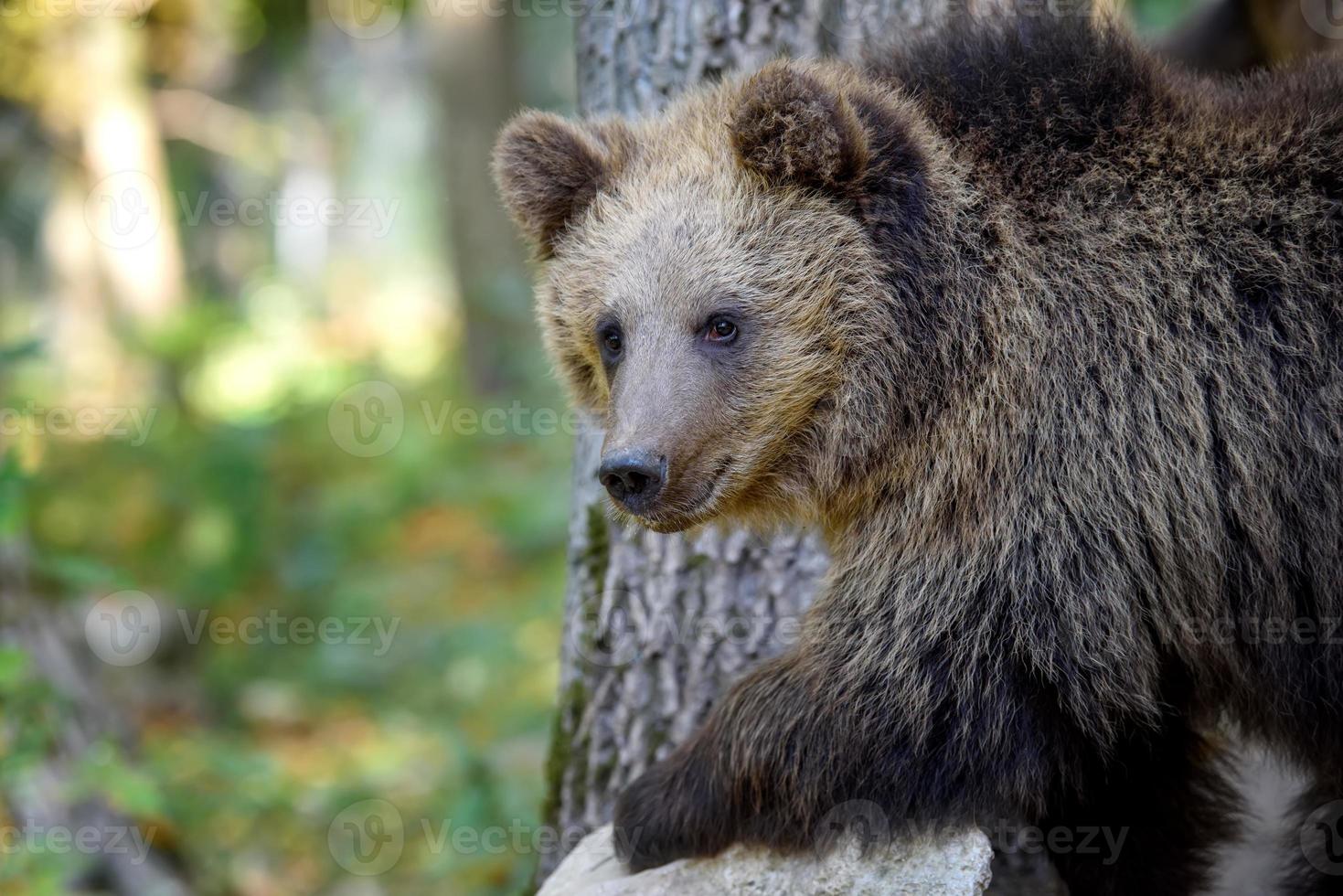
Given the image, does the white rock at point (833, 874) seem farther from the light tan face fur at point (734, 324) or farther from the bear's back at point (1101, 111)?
the bear's back at point (1101, 111)

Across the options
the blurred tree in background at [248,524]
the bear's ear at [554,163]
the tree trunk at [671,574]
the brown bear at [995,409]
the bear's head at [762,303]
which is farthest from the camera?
the blurred tree in background at [248,524]

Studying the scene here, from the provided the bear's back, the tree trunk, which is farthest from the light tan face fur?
the tree trunk

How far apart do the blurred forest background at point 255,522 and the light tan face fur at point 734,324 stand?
129 inches

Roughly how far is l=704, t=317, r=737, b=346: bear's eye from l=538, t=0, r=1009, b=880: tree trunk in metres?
1.09

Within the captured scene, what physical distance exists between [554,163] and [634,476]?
1.42m

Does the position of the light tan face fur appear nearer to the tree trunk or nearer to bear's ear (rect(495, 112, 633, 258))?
bear's ear (rect(495, 112, 633, 258))

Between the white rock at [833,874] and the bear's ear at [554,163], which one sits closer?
the white rock at [833,874]

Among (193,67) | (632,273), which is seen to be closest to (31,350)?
(632,273)

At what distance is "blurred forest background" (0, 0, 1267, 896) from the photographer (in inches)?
298

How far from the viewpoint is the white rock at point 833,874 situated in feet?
13.2

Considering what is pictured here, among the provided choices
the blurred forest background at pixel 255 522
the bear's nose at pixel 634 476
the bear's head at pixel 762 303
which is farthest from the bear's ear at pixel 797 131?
→ the blurred forest background at pixel 255 522

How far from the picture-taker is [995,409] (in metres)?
4.07

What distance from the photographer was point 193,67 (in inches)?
909

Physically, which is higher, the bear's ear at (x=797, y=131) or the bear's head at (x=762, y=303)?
the bear's ear at (x=797, y=131)
